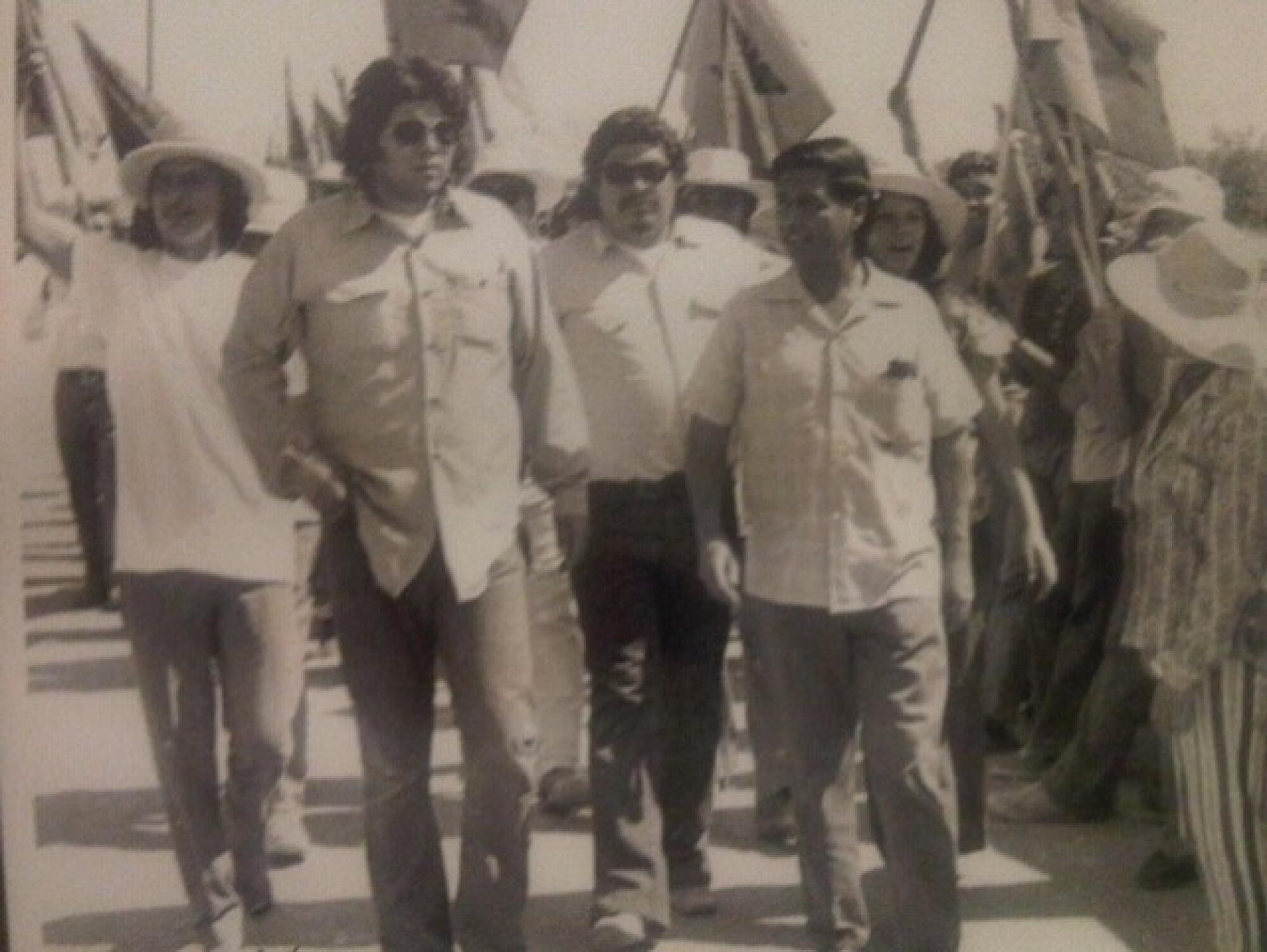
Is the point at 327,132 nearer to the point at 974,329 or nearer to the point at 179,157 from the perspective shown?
the point at 179,157

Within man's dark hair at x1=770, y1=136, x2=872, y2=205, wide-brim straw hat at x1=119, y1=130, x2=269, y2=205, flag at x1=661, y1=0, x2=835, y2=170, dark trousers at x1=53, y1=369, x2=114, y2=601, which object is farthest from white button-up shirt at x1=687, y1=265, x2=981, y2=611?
dark trousers at x1=53, y1=369, x2=114, y2=601

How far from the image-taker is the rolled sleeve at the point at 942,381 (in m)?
2.41

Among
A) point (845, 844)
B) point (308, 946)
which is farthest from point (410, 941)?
point (845, 844)

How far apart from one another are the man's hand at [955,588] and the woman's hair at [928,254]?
397 millimetres

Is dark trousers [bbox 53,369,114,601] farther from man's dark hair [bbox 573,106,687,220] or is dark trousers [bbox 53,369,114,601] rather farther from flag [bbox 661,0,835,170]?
flag [bbox 661,0,835,170]

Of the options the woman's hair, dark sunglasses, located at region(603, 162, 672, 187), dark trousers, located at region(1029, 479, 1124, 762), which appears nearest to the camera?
dark sunglasses, located at region(603, 162, 672, 187)

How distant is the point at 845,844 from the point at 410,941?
63 cm

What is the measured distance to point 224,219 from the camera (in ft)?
7.59

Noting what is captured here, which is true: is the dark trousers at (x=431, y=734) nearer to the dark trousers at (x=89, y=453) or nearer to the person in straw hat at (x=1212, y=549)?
the dark trousers at (x=89, y=453)

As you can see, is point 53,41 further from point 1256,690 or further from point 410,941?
point 1256,690

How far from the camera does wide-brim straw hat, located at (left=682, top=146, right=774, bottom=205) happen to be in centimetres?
242

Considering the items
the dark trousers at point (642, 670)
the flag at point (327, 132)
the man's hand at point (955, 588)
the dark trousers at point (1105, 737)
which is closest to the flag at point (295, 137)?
the flag at point (327, 132)

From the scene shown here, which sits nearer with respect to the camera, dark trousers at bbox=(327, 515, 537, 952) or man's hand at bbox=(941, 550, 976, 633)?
dark trousers at bbox=(327, 515, 537, 952)

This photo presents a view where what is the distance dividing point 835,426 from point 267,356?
785 mm
